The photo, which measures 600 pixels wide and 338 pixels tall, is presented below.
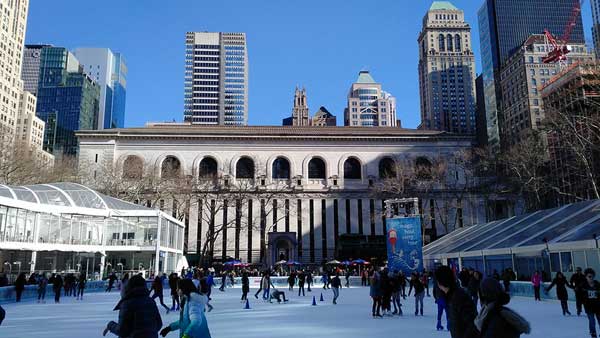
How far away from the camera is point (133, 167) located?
193 ft

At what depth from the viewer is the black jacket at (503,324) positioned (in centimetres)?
426

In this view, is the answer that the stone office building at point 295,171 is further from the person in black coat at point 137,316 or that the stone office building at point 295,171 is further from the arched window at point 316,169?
the person in black coat at point 137,316

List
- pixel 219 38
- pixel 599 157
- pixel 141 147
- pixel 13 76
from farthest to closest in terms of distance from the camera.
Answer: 1. pixel 219 38
2. pixel 13 76
3. pixel 141 147
4. pixel 599 157

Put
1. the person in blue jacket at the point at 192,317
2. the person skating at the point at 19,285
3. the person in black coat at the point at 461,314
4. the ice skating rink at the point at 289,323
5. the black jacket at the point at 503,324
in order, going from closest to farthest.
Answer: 1. the black jacket at the point at 503,324
2. the person in black coat at the point at 461,314
3. the person in blue jacket at the point at 192,317
4. the ice skating rink at the point at 289,323
5. the person skating at the point at 19,285

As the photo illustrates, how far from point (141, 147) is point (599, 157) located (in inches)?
2215

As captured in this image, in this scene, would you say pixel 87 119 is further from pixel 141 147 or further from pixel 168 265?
pixel 168 265

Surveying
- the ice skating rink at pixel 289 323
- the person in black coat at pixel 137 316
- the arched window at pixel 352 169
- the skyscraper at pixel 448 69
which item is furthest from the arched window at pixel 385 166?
the skyscraper at pixel 448 69

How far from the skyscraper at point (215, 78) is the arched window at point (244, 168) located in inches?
3531

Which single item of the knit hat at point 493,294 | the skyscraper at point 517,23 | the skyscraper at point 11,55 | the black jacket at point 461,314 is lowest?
the black jacket at point 461,314

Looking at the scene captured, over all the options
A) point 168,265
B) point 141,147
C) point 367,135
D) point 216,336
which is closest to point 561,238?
point 216,336

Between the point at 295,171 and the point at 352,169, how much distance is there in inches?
344

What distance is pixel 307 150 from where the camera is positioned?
2803 inches

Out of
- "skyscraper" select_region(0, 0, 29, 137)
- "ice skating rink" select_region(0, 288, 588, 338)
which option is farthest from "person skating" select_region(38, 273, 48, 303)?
"skyscraper" select_region(0, 0, 29, 137)

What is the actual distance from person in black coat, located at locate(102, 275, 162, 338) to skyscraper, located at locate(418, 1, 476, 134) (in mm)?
166604
